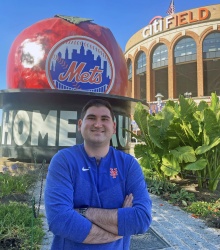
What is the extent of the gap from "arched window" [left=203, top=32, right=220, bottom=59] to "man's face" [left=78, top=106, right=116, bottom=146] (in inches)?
1430

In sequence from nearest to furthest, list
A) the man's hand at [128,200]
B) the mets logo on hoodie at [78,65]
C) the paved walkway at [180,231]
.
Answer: the man's hand at [128,200]
the paved walkway at [180,231]
the mets logo on hoodie at [78,65]

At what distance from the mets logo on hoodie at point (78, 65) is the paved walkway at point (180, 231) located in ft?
17.6

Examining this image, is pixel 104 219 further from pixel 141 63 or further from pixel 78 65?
pixel 141 63

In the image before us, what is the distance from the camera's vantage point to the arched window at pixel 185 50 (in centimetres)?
3588

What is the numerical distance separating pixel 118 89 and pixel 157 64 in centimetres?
3044

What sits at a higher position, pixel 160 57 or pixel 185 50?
pixel 185 50

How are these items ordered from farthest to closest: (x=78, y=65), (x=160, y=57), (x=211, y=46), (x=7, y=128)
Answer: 1. (x=160, y=57)
2. (x=211, y=46)
3. (x=7, y=128)
4. (x=78, y=65)

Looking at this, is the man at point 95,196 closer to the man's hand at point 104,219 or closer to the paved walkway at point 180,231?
Answer: the man's hand at point 104,219

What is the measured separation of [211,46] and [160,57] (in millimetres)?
7305

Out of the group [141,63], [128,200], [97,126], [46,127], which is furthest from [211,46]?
[128,200]

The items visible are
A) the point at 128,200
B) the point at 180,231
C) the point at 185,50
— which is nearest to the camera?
the point at 128,200

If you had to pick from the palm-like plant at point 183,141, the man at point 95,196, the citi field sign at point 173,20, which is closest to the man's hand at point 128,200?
the man at point 95,196

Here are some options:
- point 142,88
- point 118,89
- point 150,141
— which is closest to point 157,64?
point 142,88

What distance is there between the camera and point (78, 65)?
9398 millimetres
